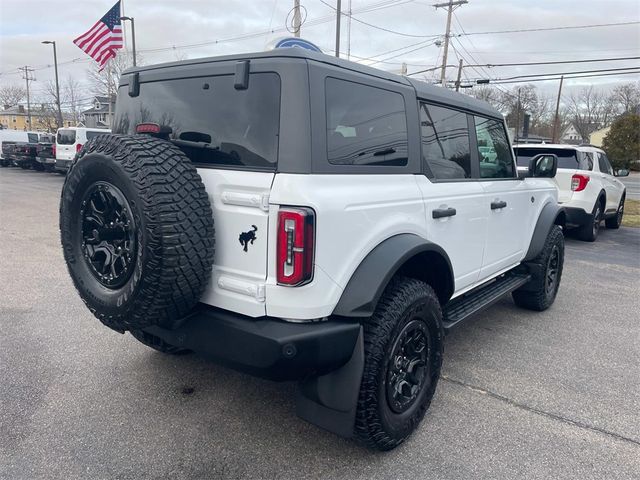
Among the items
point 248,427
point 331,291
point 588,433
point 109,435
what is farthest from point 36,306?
point 588,433

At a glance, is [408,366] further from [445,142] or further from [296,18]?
[296,18]

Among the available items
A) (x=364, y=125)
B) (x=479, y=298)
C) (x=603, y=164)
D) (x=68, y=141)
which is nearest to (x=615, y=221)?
(x=603, y=164)

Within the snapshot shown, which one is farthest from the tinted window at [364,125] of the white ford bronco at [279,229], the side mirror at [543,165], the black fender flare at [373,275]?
the side mirror at [543,165]

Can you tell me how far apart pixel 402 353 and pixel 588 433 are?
4.08ft

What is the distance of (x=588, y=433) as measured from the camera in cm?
284

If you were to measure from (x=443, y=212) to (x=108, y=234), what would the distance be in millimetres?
1914

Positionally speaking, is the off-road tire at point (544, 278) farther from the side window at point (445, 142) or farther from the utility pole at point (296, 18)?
the utility pole at point (296, 18)

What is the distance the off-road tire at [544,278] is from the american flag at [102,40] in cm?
1421

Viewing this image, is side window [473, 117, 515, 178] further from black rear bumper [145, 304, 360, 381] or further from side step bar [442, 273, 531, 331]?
black rear bumper [145, 304, 360, 381]

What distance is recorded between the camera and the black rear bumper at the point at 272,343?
6.97ft

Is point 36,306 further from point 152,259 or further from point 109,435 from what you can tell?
point 152,259

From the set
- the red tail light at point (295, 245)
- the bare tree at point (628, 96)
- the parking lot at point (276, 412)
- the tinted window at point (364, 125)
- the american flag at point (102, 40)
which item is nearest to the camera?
the red tail light at point (295, 245)

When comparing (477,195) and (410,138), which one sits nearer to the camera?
(410,138)

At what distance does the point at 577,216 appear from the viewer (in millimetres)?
8664
